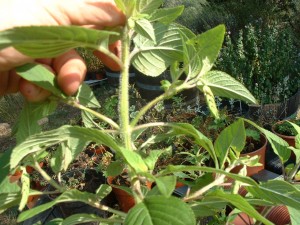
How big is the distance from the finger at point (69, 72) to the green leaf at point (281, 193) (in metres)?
0.42

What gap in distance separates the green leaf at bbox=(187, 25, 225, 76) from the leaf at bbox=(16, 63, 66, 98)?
0.89ft

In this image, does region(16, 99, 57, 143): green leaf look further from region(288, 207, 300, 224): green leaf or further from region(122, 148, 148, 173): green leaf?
region(288, 207, 300, 224): green leaf

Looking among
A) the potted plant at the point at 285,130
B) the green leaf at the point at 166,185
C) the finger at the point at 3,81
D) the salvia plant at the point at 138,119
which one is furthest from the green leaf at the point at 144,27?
the potted plant at the point at 285,130

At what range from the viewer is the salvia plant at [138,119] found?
617 millimetres

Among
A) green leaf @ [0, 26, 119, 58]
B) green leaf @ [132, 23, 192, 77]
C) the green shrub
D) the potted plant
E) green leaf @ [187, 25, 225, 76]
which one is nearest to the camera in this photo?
green leaf @ [0, 26, 119, 58]

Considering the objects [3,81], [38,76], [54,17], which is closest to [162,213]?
[38,76]

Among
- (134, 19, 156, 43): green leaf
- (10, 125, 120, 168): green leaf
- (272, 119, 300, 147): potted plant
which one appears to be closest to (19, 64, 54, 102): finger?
(10, 125, 120, 168): green leaf

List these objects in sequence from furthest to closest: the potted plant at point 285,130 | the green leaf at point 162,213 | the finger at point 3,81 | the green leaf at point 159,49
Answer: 1. the potted plant at point 285,130
2. the finger at point 3,81
3. the green leaf at point 159,49
4. the green leaf at point 162,213

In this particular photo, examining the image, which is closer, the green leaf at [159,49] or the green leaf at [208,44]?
the green leaf at [208,44]

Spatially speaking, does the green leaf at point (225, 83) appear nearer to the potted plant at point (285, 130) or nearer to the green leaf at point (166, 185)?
the green leaf at point (166, 185)

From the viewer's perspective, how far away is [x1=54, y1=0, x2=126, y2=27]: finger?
742mm

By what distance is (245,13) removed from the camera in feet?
16.8

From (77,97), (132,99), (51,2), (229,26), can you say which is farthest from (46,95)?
(229,26)

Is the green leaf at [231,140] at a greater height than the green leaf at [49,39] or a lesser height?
lesser
